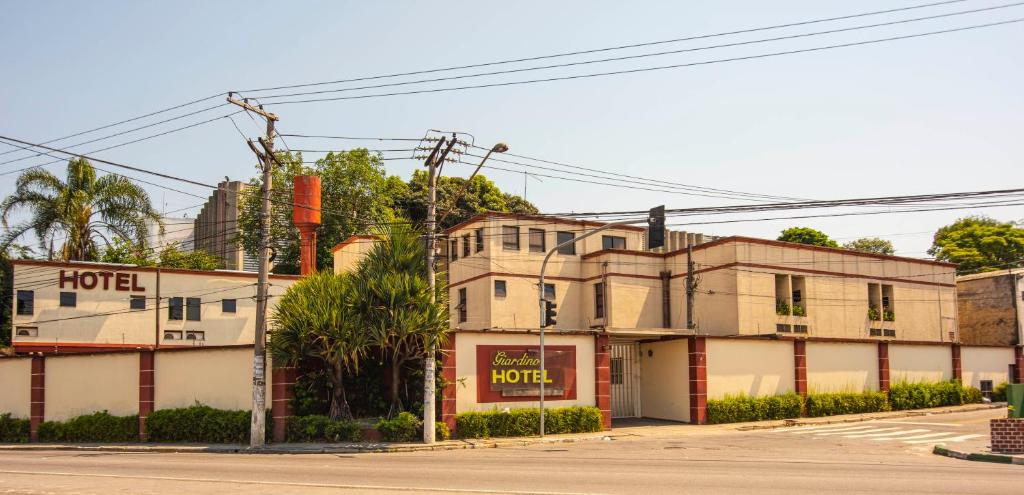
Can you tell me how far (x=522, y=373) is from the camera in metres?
32.6

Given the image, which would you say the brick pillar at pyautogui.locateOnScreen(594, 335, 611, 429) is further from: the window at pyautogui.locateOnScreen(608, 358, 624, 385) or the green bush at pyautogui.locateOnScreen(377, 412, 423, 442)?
the green bush at pyautogui.locateOnScreen(377, 412, 423, 442)

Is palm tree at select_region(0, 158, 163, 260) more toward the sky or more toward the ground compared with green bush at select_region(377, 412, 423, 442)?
more toward the sky

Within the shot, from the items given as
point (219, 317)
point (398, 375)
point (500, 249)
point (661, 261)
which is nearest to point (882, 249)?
point (661, 261)

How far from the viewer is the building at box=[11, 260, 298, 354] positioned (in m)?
48.2

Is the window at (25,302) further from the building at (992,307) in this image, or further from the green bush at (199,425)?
the building at (992,307)

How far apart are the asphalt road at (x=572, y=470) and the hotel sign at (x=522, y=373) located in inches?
128

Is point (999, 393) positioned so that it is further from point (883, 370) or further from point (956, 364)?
point (883, 370)

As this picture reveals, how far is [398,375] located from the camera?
102ft

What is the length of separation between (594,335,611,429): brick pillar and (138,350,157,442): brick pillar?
16.8m

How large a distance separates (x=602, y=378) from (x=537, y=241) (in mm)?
19833

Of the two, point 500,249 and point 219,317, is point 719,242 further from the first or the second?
point 219,317

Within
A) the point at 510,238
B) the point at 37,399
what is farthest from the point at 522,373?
the point at 510,238

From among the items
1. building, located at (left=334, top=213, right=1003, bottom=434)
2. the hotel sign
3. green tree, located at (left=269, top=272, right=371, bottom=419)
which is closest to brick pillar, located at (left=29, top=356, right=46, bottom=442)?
green tree, located at (left=269, top=272, right=371, bottom=419)

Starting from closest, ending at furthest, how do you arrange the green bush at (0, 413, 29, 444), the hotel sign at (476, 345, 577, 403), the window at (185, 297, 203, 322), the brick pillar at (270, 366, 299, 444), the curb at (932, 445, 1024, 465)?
the curb at (932, 445, 1024, 465) < the brick pillar at (270, 366, 299, 444) < the hotel sign at (476, 345, 577, 403) < the green bush at (0, 413, 29, 444) < the window at (185, 297, 203, 322)
